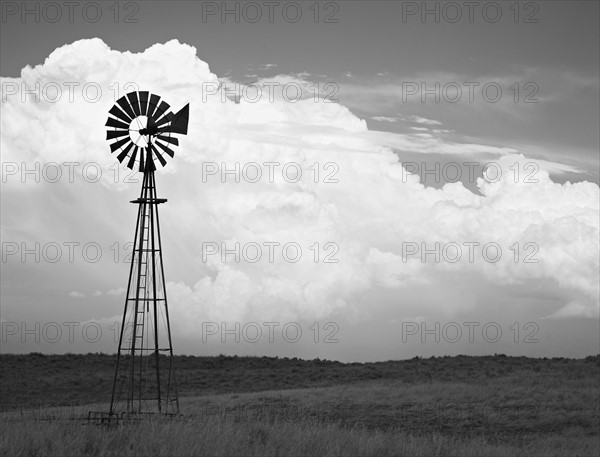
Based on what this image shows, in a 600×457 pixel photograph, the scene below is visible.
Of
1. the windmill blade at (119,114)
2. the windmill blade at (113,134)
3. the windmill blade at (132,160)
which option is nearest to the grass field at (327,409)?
the windmill blade at (132,160)

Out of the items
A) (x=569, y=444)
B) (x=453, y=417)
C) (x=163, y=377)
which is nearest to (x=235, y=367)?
(x=163, y=377)

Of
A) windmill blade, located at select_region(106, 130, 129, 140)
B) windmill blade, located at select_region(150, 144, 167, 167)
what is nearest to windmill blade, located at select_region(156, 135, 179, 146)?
windmill blade, located at select_region(150, 144, 167, 167)

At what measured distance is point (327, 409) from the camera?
94.0ft

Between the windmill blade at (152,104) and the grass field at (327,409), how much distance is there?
30.3 feet

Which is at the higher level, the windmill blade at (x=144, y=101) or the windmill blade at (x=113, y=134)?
the windmill blade at (x=144, y=101)

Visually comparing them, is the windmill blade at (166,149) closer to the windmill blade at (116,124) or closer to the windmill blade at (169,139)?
the windmill blade at (169,139)

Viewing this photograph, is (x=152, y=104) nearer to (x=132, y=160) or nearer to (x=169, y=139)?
(x=169, y=139)

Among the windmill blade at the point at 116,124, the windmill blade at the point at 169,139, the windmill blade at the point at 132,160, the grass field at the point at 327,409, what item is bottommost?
the grass field at the point at 327,409

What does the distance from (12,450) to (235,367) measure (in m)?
38.0

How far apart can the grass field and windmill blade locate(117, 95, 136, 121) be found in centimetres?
916

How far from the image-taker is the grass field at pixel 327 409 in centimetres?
1453

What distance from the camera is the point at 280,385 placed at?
43.2 metres

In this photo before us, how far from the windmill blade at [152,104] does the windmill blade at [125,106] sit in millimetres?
492

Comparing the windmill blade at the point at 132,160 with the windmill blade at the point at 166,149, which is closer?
the windmill blade at the point at 132,160
